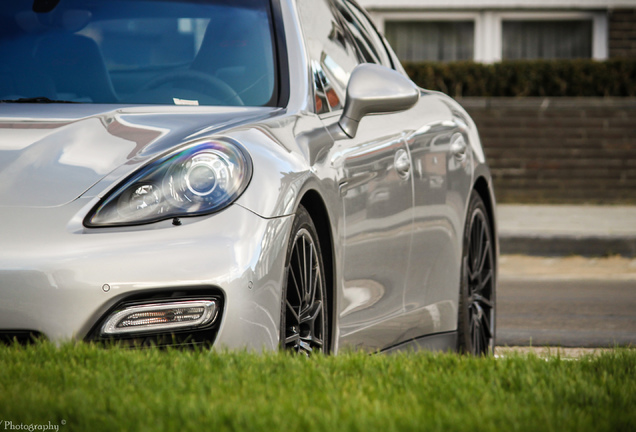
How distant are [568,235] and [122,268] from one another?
8.89 m

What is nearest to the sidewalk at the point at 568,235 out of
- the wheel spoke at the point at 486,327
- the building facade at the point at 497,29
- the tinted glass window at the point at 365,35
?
the wheel spoke at the point at 486,327

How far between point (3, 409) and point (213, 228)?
2.70 feet

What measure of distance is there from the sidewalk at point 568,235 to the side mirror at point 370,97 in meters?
7.39

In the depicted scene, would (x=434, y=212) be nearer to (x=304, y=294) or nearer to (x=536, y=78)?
(x=304, y=294)

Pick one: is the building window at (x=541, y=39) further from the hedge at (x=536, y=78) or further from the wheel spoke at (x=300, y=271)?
the wheel spoke at (x=300, y=271)

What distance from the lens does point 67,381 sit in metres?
2.70

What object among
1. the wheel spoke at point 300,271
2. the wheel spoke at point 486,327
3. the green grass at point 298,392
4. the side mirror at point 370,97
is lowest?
the green grass at point 298,392

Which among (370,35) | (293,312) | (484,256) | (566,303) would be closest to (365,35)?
(370,35)

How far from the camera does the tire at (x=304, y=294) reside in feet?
10.8

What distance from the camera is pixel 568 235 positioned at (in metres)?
11.2

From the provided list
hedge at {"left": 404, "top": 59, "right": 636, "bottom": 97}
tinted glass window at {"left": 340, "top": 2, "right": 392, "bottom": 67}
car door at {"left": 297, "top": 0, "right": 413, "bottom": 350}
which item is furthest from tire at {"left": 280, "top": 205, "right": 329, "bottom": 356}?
hedge at {"left": 404, "top": 59, "right": 636, "bottom": 97}

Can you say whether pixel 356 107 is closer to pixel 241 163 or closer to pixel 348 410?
pixel 241 163

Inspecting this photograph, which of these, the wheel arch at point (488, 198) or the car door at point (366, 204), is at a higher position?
the wheel arch at point (488, 198)

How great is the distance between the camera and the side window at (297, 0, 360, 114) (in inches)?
164
